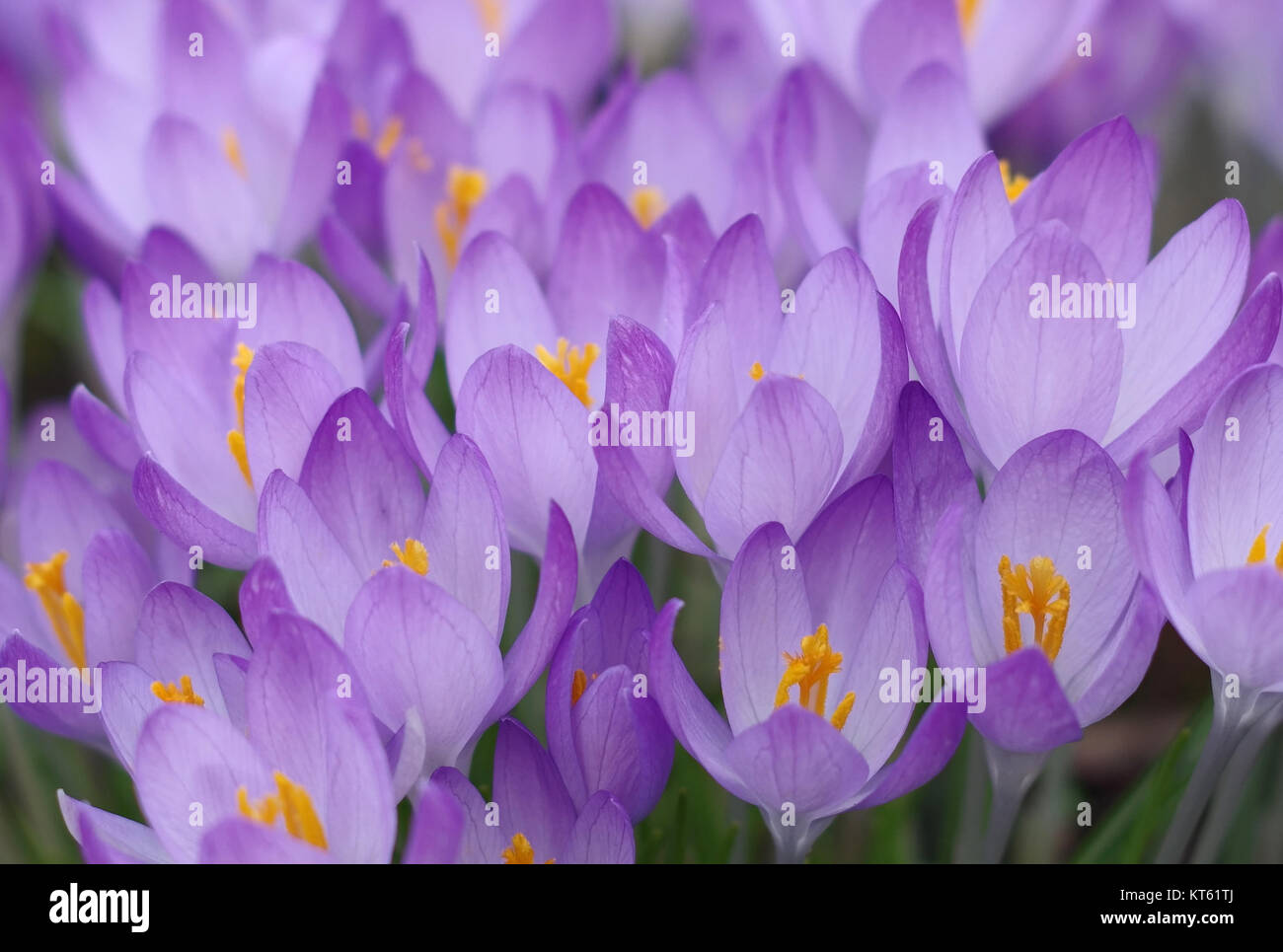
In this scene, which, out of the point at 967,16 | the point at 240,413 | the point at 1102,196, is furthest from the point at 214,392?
the point at 967,16

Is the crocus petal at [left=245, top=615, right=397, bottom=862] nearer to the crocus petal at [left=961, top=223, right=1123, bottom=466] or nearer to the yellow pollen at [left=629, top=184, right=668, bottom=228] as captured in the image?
the crocus petal at [left=961, top=223, right=1123, bottom=466]

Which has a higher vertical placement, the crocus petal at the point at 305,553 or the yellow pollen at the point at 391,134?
the yellow pollen at the point at 391,134

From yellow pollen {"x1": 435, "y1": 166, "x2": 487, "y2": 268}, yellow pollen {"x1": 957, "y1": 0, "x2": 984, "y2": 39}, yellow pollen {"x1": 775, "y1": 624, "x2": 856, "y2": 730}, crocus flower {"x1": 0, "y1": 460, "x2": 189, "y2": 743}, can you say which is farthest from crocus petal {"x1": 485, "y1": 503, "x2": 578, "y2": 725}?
yellow pollen {"x1": 957, "y1": 0, "x2": 984, "y2": 39}

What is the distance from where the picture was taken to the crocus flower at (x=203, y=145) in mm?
879

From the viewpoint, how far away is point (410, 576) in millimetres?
526

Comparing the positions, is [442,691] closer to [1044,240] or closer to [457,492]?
[457,492]

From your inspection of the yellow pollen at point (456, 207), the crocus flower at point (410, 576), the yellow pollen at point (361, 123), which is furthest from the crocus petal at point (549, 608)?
the yellow pollen at point (361, 123)

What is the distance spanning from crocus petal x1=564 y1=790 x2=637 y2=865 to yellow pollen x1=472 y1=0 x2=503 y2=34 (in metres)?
0.71

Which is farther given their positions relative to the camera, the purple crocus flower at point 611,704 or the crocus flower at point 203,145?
the crocus flower at point 203,145

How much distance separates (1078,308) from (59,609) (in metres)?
0.54

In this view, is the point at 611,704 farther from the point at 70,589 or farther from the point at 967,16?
the point at 967,16

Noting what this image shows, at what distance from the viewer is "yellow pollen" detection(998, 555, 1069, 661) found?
0.58m

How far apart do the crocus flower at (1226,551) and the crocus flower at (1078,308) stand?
0.08 feet

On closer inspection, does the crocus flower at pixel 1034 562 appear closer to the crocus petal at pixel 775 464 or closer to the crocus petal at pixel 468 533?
the crocus petal at pixel 775 464
